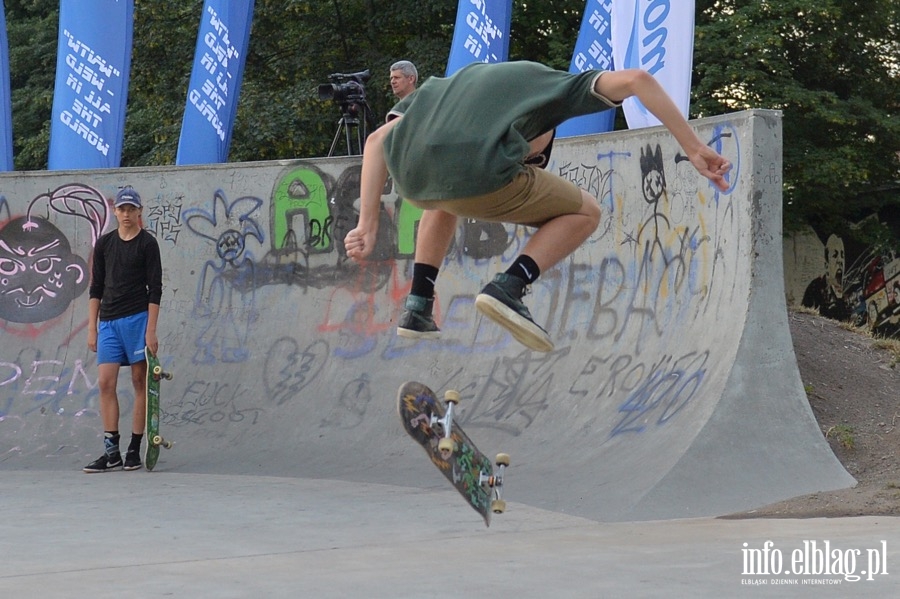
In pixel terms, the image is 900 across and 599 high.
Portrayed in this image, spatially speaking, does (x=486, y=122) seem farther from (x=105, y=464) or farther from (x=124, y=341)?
(x=105, y=464)

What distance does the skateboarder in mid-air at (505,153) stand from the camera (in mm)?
3895

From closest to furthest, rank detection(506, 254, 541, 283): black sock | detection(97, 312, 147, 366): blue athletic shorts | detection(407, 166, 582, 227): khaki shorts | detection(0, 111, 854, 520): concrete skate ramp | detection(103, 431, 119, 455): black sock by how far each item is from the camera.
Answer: detection(407, 166, 582, 227): khaki shorts
detection(506, 254, 541, 283): black sock
detection(0, 111, 854, 520): concrete skate ramp
detection(97, 312, 147, 366): blue athletic shorts
detection(103, 431, 119, 455): black sock

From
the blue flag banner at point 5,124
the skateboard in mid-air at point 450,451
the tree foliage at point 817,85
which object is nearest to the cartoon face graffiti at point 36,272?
the blue flag banner at point 5,124

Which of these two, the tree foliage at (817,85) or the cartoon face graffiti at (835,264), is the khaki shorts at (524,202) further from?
the cartoon face graffiti at (835,264)

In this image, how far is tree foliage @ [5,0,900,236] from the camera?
2159 centimetres

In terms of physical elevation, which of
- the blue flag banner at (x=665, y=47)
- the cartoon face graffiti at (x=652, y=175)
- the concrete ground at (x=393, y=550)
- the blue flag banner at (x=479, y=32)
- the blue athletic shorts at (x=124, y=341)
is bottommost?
the concrete ground at (x=393, y=550)

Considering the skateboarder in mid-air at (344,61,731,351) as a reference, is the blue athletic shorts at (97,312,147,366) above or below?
below

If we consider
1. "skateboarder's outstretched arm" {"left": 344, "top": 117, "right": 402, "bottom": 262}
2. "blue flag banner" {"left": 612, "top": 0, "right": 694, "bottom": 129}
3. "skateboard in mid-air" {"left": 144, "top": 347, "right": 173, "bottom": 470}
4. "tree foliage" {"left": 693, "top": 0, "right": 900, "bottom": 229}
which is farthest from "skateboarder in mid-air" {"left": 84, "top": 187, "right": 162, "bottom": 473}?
"tree foliage" {"left": 693, "top": 0, "right": 900, "bottom": 229}

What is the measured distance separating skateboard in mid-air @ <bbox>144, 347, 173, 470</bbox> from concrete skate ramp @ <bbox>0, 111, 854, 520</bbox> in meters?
0.32

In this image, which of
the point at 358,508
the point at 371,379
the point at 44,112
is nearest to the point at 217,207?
the point at 371,379

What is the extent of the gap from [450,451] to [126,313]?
15.3 ft

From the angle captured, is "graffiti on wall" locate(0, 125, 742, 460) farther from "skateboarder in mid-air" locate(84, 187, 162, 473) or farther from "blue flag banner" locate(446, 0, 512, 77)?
"blue flag banner" locate(446, 0, 512, 77)

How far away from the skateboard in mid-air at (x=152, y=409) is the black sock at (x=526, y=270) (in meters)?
4.83

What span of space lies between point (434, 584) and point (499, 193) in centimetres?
156
